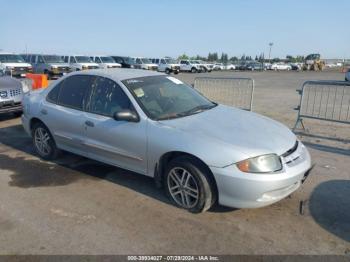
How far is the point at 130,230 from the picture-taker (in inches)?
132

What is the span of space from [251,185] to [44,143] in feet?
12.0

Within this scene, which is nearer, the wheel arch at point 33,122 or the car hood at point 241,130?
the car hood at point 241,130

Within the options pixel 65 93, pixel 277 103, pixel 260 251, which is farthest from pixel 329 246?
pixel 277 103

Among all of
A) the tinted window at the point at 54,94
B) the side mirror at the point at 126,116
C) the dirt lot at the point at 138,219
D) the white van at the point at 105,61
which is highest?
the white van at the point at 105,61

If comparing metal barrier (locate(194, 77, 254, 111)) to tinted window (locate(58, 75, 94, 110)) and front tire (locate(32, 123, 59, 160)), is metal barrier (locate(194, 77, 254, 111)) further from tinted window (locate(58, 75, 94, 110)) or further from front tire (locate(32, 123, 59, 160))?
front tire (locate(32, 123, 59, 160))

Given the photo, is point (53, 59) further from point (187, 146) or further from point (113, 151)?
point (187, 146)

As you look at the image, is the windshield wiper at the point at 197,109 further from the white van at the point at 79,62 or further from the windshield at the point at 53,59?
the white van at the point at 79,62

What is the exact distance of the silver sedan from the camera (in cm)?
336

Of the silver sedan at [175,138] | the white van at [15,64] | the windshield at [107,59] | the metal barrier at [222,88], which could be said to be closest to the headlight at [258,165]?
the silver sedan at [175,138]

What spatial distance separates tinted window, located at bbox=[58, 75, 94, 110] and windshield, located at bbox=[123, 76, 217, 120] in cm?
74

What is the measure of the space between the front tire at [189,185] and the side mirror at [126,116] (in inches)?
28.6

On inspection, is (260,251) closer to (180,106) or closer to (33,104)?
(180,106)

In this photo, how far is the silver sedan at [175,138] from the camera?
3.36 meters

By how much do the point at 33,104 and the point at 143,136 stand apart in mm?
2553
